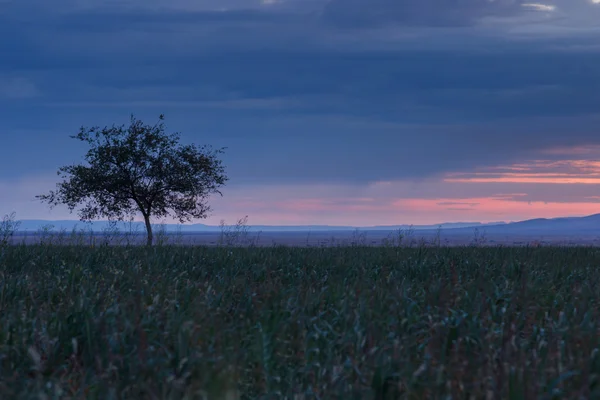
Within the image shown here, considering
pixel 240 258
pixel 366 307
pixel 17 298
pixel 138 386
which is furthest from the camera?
pixel 240 258

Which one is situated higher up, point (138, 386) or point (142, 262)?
point (142, 262)

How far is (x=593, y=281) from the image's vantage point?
43.3 ft

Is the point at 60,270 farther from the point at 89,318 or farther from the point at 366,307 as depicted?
the point at 366,307

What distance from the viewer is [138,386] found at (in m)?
5.91

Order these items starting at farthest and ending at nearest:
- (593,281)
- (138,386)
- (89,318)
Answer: (593,281), (89,318), (138,386)

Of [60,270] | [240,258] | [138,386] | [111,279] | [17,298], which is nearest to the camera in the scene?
[138,386]

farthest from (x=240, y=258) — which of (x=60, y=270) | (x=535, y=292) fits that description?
(x=535, y=292)

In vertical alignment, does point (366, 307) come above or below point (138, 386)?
above

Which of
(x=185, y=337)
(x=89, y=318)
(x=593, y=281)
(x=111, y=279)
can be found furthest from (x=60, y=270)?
(x=593, y=281)

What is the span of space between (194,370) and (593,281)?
Answer: 9750mm

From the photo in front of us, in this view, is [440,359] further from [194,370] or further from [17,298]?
[17,298]

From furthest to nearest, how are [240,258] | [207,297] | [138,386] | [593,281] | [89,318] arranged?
[240,258]
[593,281]
[207,297]
[89,318]
[138,386]

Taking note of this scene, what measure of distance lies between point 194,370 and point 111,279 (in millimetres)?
6120

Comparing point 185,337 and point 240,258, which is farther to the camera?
point 240,258
